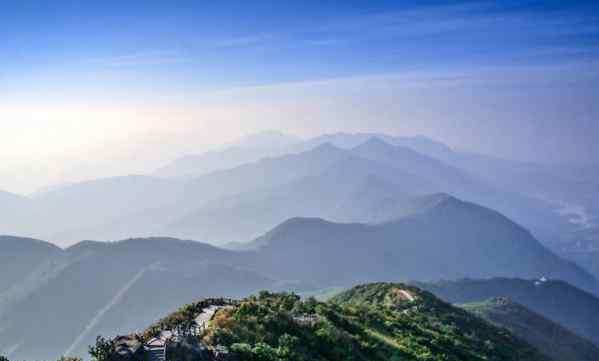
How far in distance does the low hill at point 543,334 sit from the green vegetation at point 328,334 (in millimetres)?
39501

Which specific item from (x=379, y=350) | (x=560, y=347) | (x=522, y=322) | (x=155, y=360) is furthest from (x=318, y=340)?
(x=522, y=322)

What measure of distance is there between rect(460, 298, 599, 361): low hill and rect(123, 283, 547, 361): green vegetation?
130ft

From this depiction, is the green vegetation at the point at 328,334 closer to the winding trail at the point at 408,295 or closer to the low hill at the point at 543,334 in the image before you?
the winding trail at the point at 408,295

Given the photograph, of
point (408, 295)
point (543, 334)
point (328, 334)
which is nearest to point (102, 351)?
point (328, 334)

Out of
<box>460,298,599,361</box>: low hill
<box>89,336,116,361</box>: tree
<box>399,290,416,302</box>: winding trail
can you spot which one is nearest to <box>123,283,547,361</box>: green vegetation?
<box>89,336,116,361</box>: tree

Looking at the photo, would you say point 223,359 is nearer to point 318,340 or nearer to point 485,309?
point 318,340

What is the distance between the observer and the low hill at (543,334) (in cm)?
9538

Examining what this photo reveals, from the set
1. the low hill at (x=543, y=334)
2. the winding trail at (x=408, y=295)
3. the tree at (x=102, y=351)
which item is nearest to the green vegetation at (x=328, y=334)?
the tree at (x=102, y=351)

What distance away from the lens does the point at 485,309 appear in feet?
419

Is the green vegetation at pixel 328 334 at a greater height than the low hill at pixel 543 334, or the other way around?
the green vegetation at pixel 328 334

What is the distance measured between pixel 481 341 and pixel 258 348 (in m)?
37.7

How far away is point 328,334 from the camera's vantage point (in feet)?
101

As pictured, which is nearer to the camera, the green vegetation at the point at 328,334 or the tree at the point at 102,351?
the tree at the point at 102,351

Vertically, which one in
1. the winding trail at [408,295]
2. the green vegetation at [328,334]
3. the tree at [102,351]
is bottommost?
the winding trail at [408,295]
